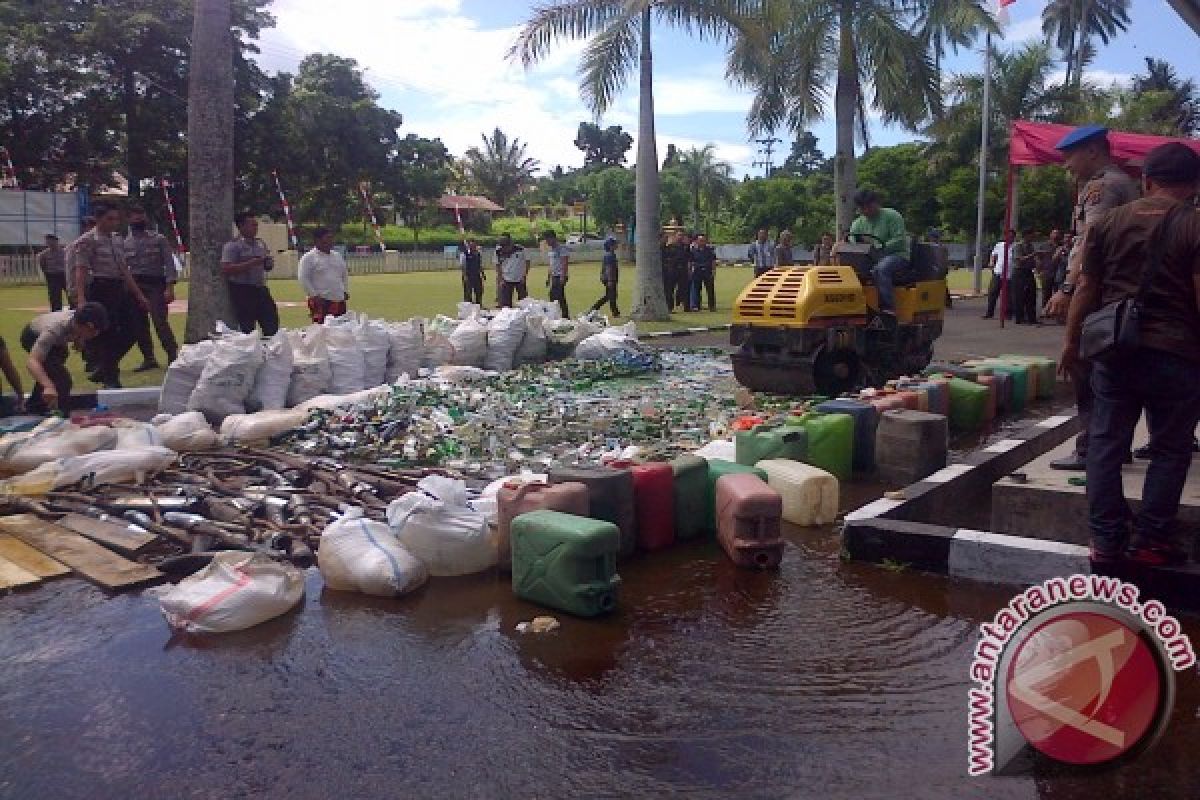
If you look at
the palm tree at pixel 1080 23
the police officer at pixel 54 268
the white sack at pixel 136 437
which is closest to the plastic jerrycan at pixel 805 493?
the white sack at pixel 136 437

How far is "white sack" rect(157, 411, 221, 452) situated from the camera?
6.88m

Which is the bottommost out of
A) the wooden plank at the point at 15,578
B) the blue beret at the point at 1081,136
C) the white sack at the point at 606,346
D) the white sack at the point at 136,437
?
the wooden plank at the point at 15,578

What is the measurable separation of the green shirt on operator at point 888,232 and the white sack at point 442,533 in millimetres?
6025

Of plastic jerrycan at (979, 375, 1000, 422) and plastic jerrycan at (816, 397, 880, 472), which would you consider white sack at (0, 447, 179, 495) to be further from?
plastic jerrycan at (979, 375, 1000, 422)

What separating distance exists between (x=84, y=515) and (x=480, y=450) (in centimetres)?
258

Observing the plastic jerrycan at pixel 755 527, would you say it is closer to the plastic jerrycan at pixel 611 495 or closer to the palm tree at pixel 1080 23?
the plastic jerrycan at pixel 611 495

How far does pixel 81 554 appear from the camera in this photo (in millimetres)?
4820

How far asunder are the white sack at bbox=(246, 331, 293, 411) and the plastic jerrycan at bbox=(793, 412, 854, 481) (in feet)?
14.5

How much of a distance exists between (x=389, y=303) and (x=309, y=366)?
1282cm

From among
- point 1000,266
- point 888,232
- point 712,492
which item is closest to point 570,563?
point 712,492

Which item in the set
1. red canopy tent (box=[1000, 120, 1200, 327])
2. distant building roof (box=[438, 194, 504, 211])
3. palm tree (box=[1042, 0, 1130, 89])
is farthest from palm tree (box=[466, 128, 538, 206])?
red canopy tent (box=[1000, 120, 1200, 327])

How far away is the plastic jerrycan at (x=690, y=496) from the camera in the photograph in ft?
16.9

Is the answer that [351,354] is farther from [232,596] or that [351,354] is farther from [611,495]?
[232,596]

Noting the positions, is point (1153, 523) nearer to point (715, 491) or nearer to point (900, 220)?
point (715, 491)
